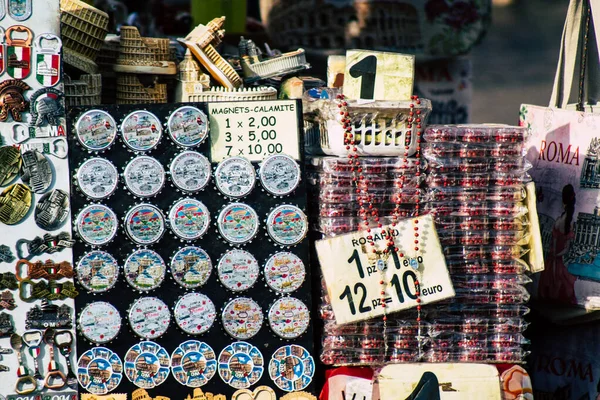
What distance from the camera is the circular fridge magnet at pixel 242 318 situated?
12.9ft

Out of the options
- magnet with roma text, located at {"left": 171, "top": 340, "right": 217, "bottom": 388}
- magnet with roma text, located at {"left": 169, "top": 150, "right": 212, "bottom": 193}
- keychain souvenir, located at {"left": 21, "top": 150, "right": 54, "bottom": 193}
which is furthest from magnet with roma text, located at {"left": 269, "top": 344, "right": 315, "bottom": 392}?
keychain souvenir, located at {"left": 21, "top": 150, "right": 54, "bottom": 193}

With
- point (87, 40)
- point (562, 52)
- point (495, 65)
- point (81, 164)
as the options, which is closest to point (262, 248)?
point (81, 164)

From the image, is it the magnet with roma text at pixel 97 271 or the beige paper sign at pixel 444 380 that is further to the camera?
the magnet with roma text at pixel 97 271

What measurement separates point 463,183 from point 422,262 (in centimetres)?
46

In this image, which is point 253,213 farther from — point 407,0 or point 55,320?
point 407,0

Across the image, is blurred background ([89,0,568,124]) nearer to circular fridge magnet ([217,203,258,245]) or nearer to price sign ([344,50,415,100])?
price sign ([344,50,415,100])

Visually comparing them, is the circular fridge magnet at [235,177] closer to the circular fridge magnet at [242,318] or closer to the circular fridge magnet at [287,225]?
the circular fridge magnet at [287,225]

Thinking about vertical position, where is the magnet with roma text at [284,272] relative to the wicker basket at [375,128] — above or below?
below

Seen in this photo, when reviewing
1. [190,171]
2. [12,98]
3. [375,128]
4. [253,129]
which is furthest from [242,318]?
[12,98]

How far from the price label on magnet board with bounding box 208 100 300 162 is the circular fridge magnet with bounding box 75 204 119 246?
581 millimetres

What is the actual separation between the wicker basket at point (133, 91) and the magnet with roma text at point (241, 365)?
4.71ft

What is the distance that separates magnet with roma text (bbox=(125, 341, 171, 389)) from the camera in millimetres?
3881

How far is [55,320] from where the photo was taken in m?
3.83

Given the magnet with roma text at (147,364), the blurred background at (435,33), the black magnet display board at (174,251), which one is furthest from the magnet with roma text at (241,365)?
the blurred background at (435,33)
